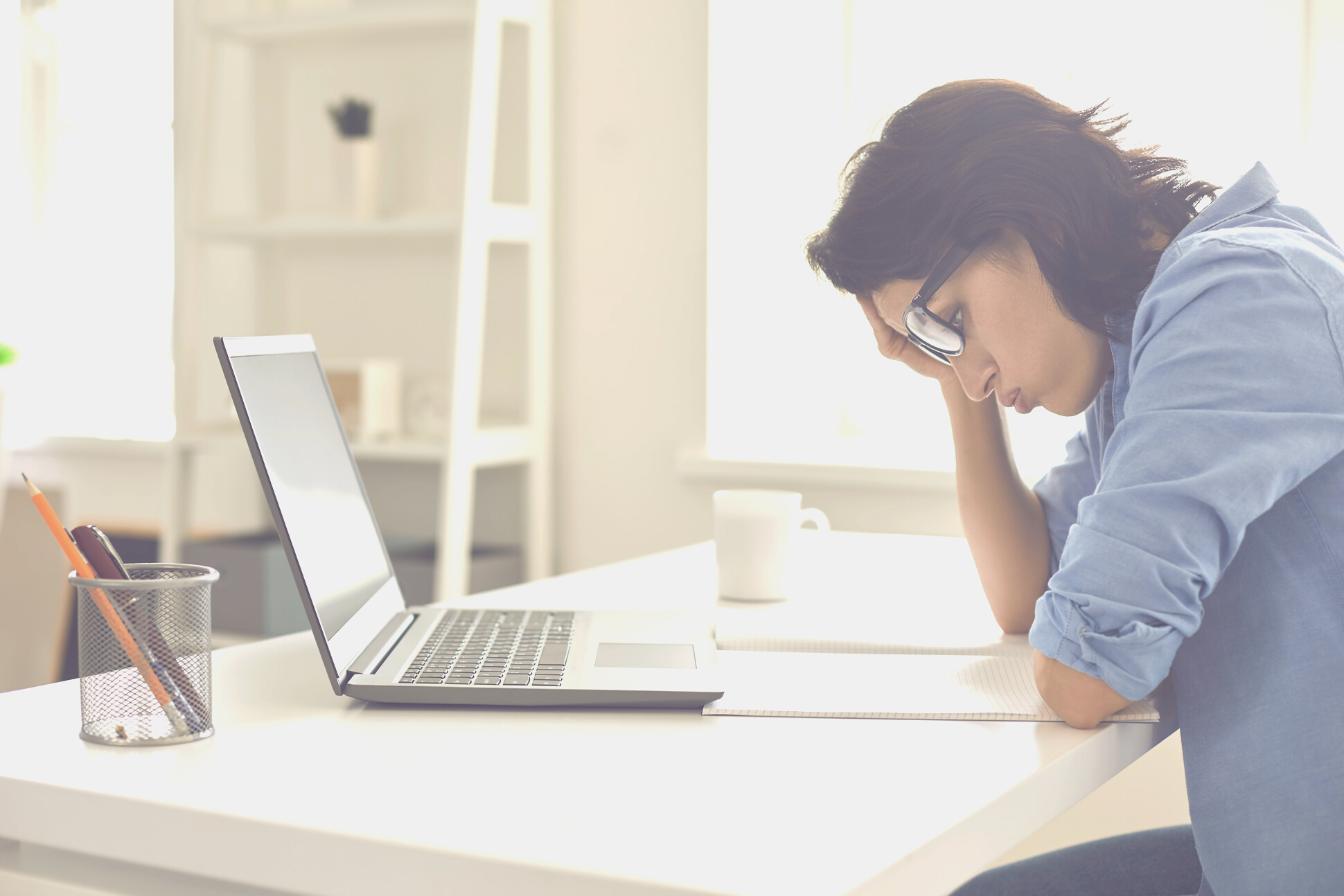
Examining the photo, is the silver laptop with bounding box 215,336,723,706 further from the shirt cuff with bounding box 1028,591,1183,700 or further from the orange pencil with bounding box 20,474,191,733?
the shirt cuff with bounding box 1028,591,1183,700

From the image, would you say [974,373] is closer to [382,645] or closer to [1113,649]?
[1113,649]

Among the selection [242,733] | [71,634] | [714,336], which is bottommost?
[71,634]

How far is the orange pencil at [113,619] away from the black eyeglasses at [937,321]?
61 centimetres

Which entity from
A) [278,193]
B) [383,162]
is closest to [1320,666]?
[383,162]

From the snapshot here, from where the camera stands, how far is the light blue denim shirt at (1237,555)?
69 cm

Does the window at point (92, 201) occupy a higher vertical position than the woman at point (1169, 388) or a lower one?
higher

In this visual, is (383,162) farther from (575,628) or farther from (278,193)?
(575,628)

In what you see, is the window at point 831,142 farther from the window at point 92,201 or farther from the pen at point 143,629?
the window at point 92,201

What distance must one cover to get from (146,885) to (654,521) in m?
1.81

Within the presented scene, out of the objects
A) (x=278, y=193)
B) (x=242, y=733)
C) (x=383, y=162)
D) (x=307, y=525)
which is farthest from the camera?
(x=278, y=193)

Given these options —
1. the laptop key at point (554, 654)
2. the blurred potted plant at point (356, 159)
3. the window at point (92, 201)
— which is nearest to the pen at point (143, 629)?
the laptop key at point (554, 654)

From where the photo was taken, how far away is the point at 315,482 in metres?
0.84

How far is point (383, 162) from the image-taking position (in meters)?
2.62

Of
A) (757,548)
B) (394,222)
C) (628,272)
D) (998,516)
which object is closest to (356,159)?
(394,222)
